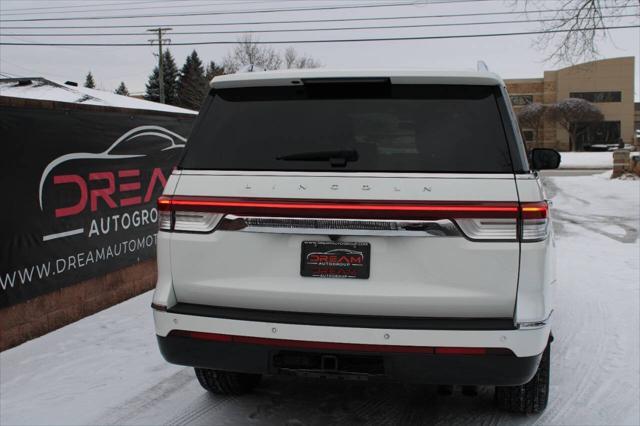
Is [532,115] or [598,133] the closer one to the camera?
[532,115]

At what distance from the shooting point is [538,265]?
2588mm

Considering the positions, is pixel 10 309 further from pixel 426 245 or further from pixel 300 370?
pixel 426 245

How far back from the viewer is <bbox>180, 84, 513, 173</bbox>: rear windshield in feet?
8.91

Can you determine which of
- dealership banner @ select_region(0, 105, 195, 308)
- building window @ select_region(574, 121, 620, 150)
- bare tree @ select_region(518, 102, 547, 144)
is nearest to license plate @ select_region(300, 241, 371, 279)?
dealership banner @ select_region(0, 105, 195, 308)

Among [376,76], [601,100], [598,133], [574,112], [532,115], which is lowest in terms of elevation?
[376,76]

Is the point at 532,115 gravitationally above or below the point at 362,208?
above

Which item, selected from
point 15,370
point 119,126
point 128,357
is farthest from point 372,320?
point 119,126

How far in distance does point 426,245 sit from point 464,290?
26 centimetres

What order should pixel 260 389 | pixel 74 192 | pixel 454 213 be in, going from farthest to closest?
1. pixel 74 192
2. pixel 260 389
3. pixel 454 213

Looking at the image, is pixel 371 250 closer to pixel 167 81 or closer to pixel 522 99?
pixel 522 99

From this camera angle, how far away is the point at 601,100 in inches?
2372

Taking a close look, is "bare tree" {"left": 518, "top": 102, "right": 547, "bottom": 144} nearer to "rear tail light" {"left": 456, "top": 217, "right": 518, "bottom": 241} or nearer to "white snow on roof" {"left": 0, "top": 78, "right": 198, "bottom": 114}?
"white snow on roof" {"left": 0, "top": 78, "right": 198, "bottom": 114}

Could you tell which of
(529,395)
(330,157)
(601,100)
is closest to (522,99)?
(601,100)

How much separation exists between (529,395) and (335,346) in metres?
1.49
